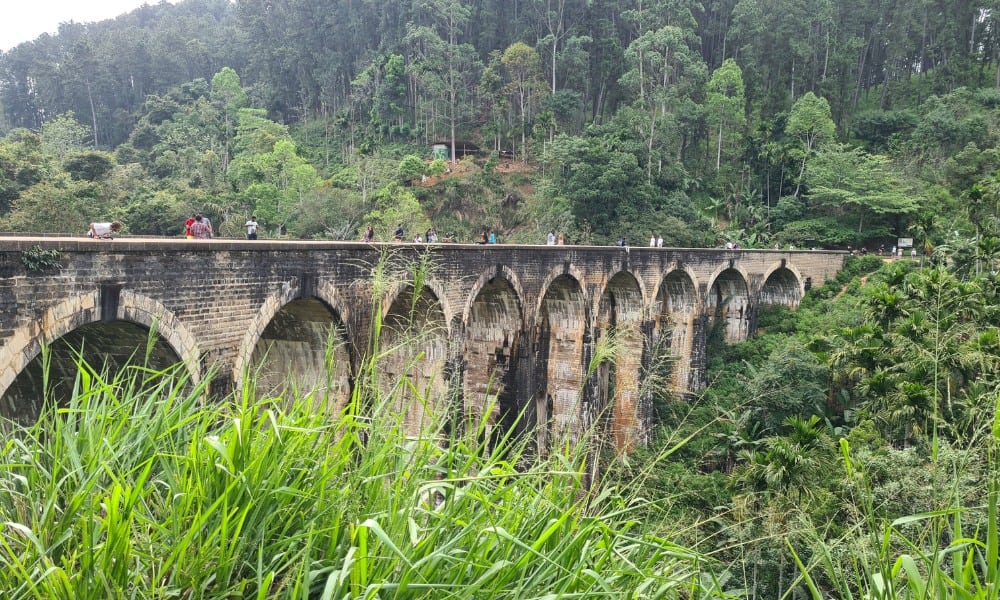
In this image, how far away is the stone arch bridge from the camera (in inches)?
211

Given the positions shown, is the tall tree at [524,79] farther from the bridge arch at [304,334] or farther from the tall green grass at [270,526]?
the tall green grass at [270,526]

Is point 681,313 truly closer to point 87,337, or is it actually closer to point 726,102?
point 87,337

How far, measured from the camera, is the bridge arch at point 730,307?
26016mm

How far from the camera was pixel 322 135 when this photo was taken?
164 feet

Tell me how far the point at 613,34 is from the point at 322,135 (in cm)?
2295

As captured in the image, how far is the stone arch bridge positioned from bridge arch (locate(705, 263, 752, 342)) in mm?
4267

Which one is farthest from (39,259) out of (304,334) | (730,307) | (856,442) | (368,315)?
(730,307)

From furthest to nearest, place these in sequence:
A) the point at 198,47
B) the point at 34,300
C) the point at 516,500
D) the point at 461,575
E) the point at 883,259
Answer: the point at 198,47
the point at 883,259
the point at 34,300
the point at 516,500
the point at 461,575

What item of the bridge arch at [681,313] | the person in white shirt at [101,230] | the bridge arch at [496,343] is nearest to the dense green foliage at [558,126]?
the bridge arch at [681,313]

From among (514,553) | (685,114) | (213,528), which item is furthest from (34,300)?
(685,114)

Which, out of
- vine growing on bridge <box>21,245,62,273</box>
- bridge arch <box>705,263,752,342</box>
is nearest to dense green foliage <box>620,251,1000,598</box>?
bridge arch <box>705,263,752,342</box>

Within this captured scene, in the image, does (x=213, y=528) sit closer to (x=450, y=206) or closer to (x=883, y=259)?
(x=883, y=259)

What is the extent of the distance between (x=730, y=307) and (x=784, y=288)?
3.58 m

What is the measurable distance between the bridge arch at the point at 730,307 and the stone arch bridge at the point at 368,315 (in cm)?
427
